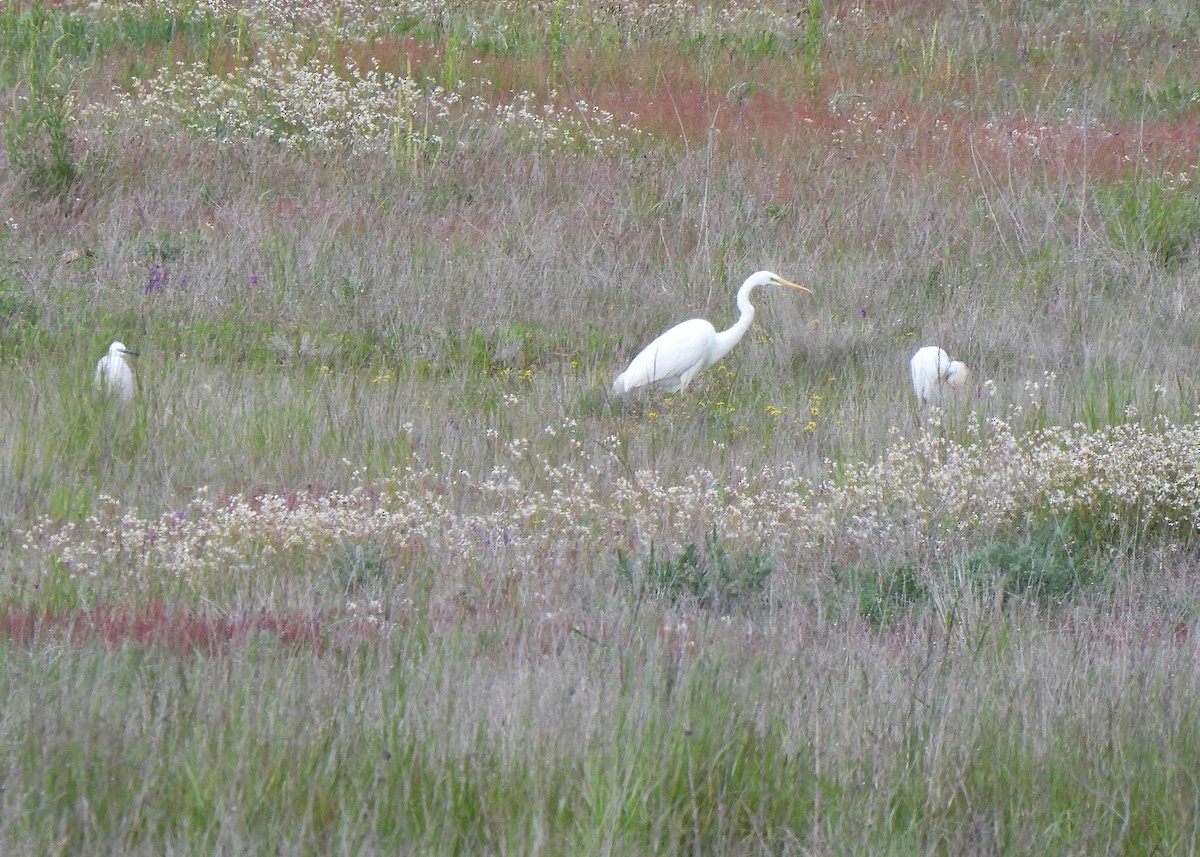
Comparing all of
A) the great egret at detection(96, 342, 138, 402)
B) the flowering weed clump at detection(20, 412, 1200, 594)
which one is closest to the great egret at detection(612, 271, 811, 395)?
the flowering weed clump at detection(20, 412, 1200, 594)

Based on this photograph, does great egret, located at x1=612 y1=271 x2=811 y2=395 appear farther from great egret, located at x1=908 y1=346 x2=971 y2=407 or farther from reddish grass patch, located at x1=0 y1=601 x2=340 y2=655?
reddish grass patch, located at x1=0 y1=601 x2=340 y2=655

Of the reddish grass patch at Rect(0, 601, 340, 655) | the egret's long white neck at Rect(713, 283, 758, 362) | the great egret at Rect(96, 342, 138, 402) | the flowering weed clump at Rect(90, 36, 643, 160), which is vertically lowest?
the reddish grass patch at Rect(0, 601, 340, 655)

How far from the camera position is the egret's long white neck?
7.45 m

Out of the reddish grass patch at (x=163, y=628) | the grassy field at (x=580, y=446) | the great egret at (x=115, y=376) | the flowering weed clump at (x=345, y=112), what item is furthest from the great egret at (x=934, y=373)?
the flowering weed clump at (x=345, y=112)

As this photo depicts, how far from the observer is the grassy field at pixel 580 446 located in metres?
2.58

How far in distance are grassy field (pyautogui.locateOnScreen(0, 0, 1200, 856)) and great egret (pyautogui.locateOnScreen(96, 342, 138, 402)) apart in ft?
0.42

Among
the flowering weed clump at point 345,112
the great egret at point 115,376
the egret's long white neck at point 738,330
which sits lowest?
the great egret at point 115,376

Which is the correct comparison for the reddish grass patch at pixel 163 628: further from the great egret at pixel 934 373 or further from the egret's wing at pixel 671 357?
the great egret at pixel 934 373

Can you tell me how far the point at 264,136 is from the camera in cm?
1067

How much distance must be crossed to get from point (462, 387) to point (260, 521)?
2.60 meters

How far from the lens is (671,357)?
23.2 ft

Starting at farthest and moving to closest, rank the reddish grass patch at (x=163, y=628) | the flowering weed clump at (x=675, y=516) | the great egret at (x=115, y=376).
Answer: the great egret at (x=115, y=376), the flowering weed clump at (x=675, y=516), the reddish grass patch at (x=163, y=628)

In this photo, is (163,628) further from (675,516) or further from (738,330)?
(738,330)

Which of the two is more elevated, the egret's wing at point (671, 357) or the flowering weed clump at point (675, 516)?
the egret's wing at point (671, 357)
